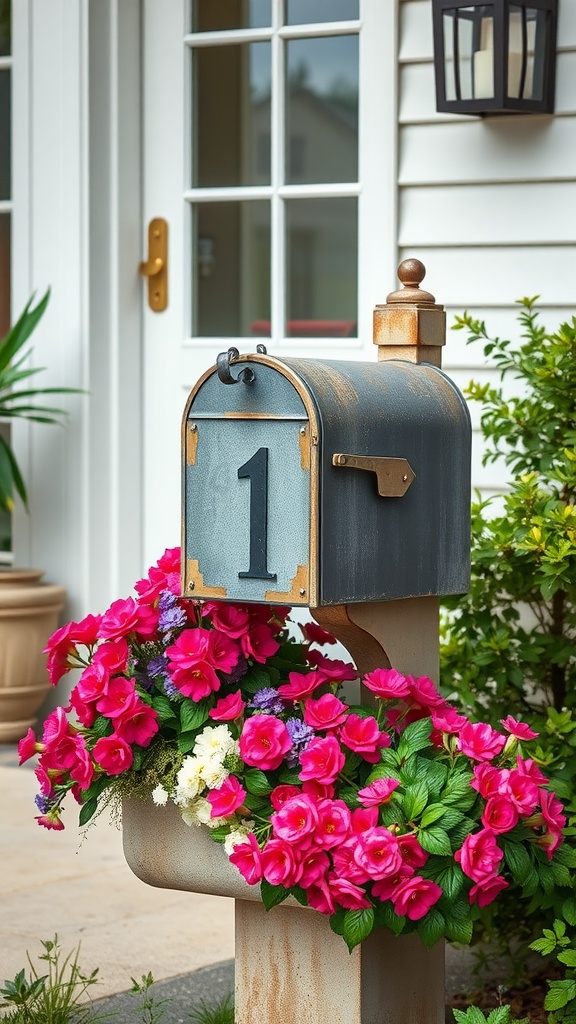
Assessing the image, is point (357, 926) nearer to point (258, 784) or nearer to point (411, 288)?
point (258, 784)

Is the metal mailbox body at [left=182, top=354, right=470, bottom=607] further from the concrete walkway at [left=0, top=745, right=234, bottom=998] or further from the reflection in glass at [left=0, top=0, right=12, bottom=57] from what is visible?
the reflection in glass at [left=0, top=0, right=12, bottom=57]

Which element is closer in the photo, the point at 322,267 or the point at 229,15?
the point at 322,267

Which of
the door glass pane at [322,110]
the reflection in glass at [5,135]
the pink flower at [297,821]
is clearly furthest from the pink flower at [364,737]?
the reflection in glass at [5,135]

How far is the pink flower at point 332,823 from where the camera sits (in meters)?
1.99

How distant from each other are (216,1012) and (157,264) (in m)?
2.60

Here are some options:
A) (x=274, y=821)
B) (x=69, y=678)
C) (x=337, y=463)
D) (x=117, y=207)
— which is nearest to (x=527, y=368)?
(x=337, y=463)

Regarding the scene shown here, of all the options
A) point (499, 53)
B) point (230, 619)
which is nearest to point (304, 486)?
point (230, 619)

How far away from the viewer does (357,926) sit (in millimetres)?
1988

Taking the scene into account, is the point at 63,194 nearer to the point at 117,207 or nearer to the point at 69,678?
the point at 117,207

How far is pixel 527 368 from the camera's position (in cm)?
289

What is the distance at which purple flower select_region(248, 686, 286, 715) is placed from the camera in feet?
7.14

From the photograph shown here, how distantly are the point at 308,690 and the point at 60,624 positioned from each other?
2621 millimetres

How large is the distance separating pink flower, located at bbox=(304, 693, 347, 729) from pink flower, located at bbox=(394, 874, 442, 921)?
0.25 meters

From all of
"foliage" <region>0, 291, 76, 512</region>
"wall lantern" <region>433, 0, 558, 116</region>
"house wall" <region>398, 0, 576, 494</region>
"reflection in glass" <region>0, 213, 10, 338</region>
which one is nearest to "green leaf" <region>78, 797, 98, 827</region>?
"house wall" <region>398, 0, 576, 494</region>
